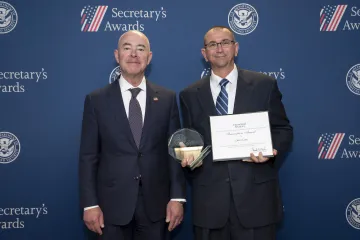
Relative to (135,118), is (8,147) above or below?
below

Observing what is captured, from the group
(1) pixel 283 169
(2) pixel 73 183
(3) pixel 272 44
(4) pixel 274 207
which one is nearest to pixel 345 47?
(3) pixel 272 44

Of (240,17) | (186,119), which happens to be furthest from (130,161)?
(240,17)

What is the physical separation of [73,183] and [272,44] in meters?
2.06

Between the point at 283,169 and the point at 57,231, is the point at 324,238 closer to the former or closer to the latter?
the point at 283,169

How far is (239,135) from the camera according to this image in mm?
2217

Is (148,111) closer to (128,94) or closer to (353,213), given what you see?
(128,94)

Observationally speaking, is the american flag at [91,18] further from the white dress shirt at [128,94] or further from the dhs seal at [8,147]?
the dhs seal at [8,147]

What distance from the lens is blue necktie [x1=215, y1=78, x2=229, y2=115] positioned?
91.0 inches

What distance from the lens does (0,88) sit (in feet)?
10.0

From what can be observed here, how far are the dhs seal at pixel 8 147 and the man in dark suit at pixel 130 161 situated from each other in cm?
105

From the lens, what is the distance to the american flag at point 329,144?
10.2ft

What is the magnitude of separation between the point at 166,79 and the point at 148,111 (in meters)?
0.82

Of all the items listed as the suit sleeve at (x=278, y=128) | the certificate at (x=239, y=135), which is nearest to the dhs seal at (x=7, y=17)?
the certificate at (x=239, y=135)

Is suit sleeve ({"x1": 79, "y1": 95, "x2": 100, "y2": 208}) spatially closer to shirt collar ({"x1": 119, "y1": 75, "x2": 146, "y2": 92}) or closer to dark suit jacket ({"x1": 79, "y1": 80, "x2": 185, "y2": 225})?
dark suit jacket ({"x1": 79, "y1": 80, "x2": 185, "y2": 225})
